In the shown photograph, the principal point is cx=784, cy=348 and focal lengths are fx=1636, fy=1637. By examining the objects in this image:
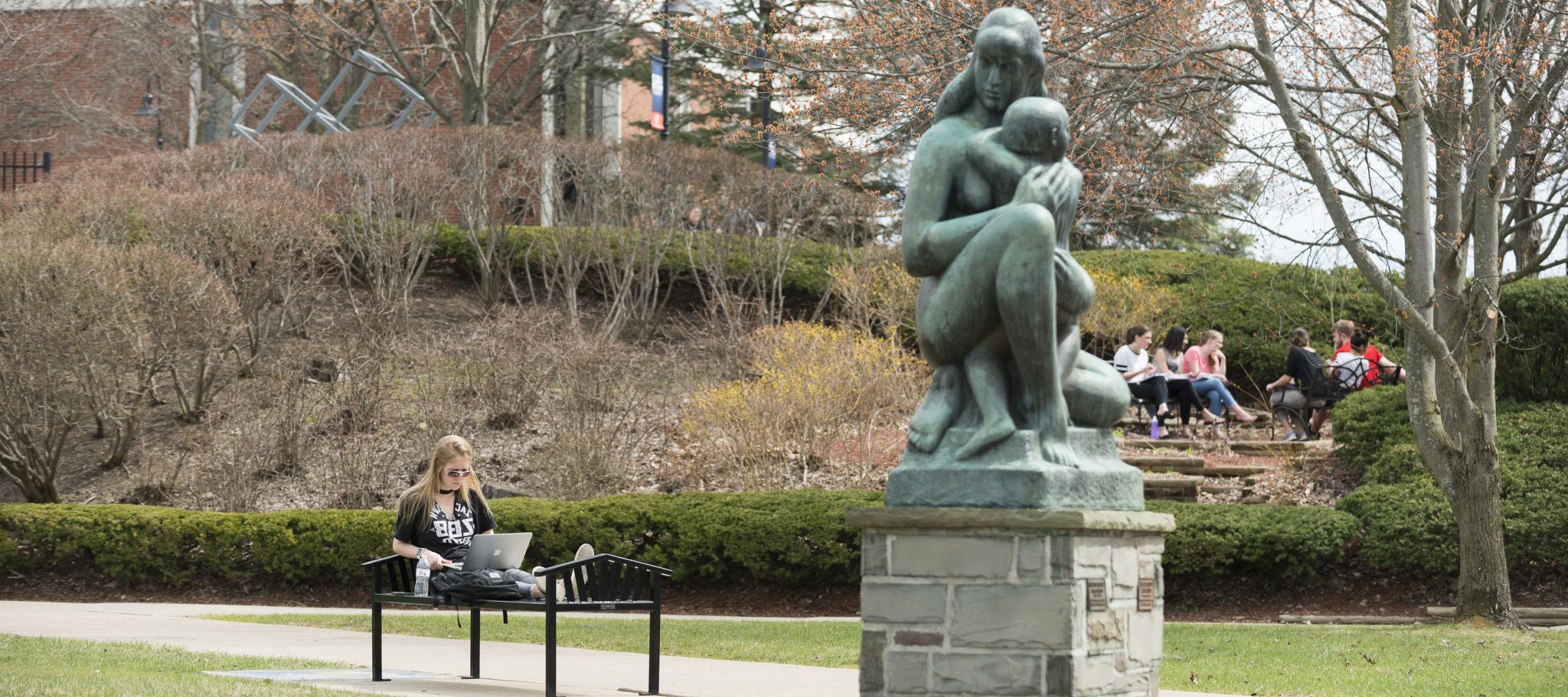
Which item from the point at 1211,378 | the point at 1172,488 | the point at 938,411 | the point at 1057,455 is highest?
the point at 1211,378

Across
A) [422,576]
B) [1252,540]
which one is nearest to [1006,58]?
[422,576]

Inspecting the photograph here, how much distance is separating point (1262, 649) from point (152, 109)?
26.6 metres

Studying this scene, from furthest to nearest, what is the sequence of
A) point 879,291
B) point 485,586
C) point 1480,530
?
point 879,291
point 1480,530
point 485,586

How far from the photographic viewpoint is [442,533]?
9.06 meters

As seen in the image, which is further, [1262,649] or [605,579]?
[1262,649]

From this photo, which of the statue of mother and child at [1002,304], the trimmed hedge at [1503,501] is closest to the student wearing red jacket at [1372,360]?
the trimmed hedge at [1503,501]

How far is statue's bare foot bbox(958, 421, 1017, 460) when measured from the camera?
6434 mm

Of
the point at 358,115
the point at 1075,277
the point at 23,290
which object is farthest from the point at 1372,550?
the point at 358,115

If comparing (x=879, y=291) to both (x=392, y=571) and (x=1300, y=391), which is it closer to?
(x=1300, y=391)

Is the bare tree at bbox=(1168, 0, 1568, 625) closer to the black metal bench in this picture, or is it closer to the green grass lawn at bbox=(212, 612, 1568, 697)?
the green grass lawn at bbox=(212, 612, 1568, 697)

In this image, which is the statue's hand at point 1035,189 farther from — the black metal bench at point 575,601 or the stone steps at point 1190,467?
the stone steps at point 1190,467

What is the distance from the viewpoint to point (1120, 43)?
1323 centimetres

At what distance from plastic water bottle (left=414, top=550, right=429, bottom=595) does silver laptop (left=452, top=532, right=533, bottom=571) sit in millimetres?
283

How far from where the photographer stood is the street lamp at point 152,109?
3141 cm
